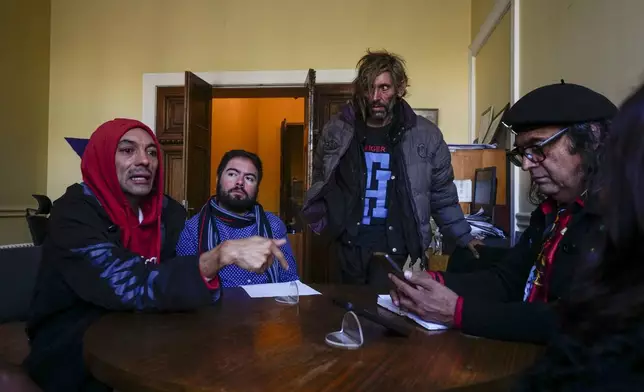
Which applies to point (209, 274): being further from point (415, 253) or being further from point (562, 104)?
point (415, 253)

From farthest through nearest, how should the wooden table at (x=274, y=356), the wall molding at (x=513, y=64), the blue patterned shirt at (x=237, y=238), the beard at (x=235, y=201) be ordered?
the wall molding at (x=513, y=64)
the beard at (x=235, y=201)
the blue patterned shirt at (x=237, y=238)
the wooden table at (x=274, y=356)

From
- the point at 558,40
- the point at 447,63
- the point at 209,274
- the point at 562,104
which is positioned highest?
the point at 447,63

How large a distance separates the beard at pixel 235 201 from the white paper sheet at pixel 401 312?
3.92 ft

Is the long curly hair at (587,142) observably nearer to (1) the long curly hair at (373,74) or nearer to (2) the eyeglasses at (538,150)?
(2) the eyeglasses at (538,150)

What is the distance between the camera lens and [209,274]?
136 cm

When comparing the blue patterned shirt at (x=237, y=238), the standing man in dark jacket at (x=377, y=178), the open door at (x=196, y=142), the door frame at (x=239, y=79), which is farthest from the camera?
the door frame at (x=239, y=79)

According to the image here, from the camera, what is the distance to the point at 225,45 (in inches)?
212

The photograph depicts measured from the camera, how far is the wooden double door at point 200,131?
4.86 m

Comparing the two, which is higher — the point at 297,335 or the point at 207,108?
the point at 207,108

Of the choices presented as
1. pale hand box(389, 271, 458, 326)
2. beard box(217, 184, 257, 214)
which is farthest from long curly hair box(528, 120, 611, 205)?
beard box(217, 184, 257, 214)


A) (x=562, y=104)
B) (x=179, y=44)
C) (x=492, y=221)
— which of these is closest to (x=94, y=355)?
(x=562, y=104)

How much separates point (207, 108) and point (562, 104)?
14.4 feet

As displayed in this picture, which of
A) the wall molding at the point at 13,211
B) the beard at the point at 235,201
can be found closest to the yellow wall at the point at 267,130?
the wall molding at the point at 13,211

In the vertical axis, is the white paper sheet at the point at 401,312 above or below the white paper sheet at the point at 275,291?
above
